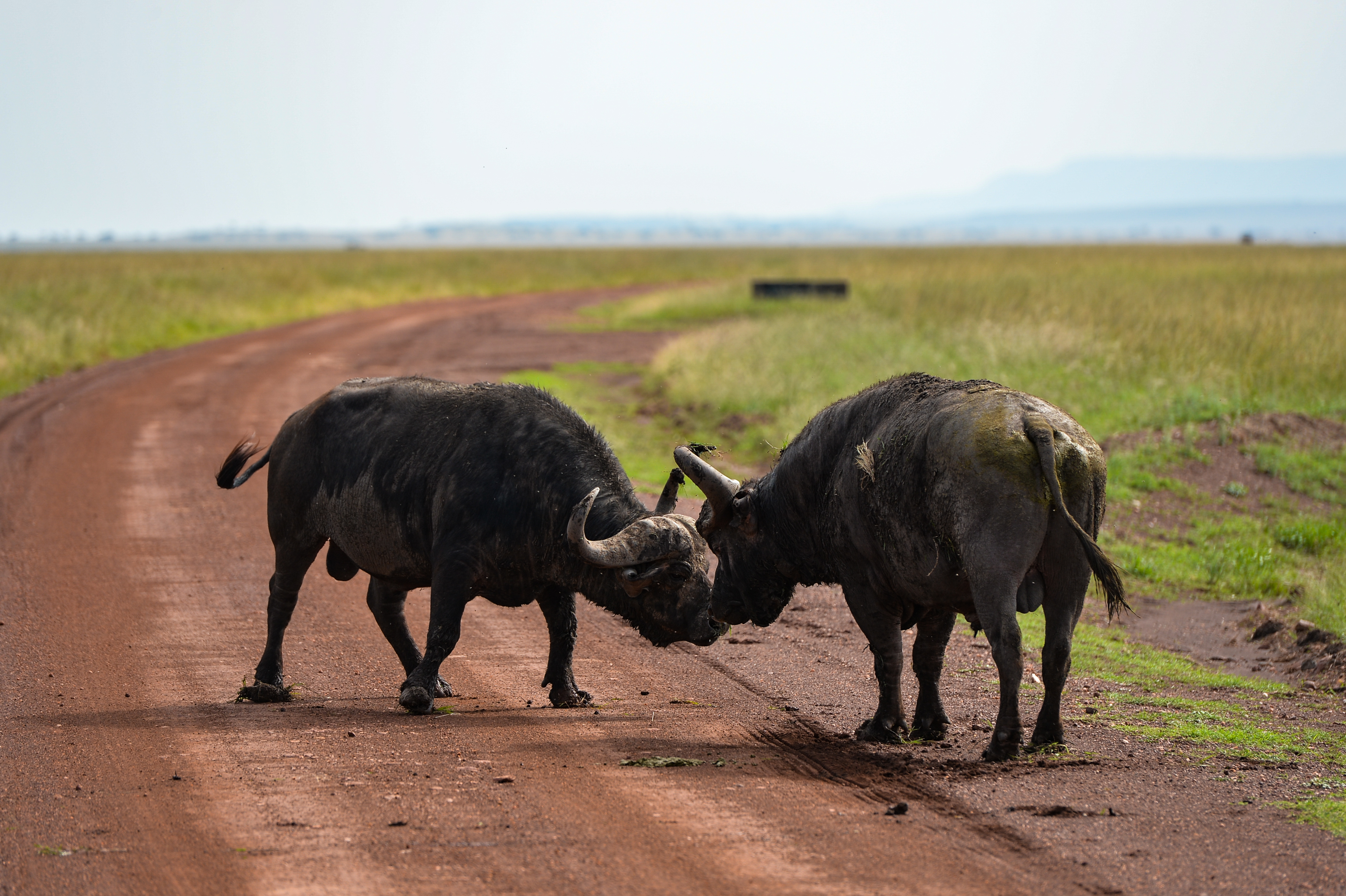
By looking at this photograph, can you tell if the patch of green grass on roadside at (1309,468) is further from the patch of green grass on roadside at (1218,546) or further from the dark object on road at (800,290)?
the dark object on road at (800,290)

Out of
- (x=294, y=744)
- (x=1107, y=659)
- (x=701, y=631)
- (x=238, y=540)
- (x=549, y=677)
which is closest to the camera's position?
(x=294, y=744)

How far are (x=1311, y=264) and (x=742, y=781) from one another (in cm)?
4966

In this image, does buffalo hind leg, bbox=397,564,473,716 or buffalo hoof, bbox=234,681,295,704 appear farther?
buffalo hoof, bbox=234,681,295,704

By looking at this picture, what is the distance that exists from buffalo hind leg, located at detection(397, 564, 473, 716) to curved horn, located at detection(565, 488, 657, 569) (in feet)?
2.55

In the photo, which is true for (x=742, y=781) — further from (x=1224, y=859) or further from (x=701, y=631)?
(x=1224, y=859)

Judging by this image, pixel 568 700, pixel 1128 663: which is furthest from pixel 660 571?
pixel 1128 663

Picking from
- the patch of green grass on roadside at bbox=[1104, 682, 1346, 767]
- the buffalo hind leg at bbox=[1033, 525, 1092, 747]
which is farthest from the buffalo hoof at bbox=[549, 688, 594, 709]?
the patch of green grass on roadside at bbox=[1104, 682, 1346, 767]

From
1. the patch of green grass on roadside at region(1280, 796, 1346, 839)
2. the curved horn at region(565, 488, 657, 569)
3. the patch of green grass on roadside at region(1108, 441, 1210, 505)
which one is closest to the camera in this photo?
the patch of green grass on roadside at region(1280, 796, 1346, 839)

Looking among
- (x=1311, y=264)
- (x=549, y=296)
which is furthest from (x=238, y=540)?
(x=1311, y=264)

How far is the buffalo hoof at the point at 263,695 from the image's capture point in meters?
7.67

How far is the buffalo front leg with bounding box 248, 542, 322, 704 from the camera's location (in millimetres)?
7699

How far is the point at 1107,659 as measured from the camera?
30.1ft

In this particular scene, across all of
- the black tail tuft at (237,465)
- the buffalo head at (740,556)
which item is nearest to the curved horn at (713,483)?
the buffalo head at (740,556)

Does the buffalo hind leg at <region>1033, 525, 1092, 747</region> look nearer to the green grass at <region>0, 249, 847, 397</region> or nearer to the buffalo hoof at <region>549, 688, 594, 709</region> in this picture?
the buffalo hoof at <region>549, 688, 594, 709</region>
